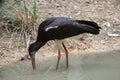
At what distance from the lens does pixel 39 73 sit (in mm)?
6254

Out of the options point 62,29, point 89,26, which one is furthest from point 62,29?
point 89,26

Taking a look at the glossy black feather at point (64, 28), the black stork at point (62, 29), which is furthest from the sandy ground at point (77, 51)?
the glossy black feather at point (64, 28)

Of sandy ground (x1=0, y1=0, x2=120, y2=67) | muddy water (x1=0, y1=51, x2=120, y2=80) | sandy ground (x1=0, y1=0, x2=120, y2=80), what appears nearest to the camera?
muddy water (x1=0, y1=51, x2=120, y2=80)

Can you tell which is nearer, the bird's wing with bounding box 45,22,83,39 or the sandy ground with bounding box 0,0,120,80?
the sandy ground with bounding box 0,0,120,80

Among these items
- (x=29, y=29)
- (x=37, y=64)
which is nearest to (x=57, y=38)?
(x=37, y=64)

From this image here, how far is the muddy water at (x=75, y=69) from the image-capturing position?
6.08 metres

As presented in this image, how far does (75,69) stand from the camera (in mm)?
6477

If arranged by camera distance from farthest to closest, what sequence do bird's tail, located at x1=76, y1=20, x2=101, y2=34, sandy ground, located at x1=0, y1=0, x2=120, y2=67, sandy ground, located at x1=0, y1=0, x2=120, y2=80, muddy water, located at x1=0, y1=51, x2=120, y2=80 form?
sandy ground, located at x1=0, y1=0, x2=120, y2=67 < bird's tail, located at x1=76, y1=20, x2=101, y2=34 < sandy ground, located at x1=0, y1=0, x2=120, y2=80 < muddy water, located at x1=0, y1=51, x2=120, y2=80

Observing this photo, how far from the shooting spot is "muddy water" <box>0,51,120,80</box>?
6.08 metres

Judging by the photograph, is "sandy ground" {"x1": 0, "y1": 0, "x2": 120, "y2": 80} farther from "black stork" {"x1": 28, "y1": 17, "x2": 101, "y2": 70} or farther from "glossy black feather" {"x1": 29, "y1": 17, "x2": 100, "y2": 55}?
"glossy black feather" {"x1": 29, "y1": 17, "x2": 100, "y2": 55}

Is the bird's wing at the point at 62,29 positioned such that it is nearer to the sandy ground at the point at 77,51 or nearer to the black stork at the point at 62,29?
the black stork at the point at 62,29

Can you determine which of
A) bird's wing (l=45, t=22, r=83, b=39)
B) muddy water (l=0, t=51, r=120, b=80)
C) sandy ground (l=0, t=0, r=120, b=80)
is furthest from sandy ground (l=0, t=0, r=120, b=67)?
bird's wing (l=45, t=22, r=83, b=39)

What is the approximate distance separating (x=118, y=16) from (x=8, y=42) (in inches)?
90.0

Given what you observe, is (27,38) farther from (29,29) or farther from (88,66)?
(88,66)
